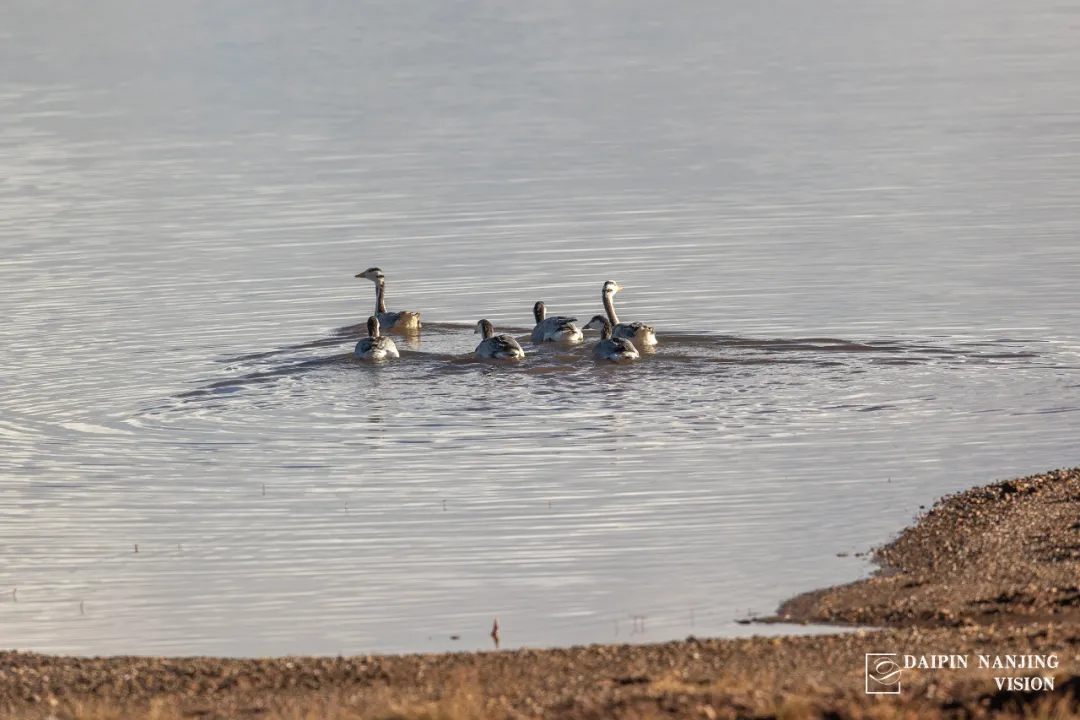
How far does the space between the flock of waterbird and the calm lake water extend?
0.27m

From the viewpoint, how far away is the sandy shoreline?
29.2 feet

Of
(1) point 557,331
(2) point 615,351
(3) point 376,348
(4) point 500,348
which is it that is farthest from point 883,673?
(3) point 376,348

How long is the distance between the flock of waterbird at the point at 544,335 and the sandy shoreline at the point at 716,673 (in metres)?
7.81

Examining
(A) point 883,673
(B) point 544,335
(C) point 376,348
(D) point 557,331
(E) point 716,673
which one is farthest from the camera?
(B) point 544,335

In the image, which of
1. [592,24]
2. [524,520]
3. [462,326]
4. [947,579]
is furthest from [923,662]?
[592,24]

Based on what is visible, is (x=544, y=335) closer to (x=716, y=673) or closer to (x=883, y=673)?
(x=716, y=673)

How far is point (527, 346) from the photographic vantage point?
20.9 m

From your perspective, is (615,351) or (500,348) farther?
(500,348)

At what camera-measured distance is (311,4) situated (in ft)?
276

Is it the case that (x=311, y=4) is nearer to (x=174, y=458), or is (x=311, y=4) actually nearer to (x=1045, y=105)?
(x=1045, y=105)

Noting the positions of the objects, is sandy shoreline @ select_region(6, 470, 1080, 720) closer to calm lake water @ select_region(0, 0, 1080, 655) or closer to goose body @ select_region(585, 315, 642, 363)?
calm lake water @ select_region(0, 0, 1080, 655)

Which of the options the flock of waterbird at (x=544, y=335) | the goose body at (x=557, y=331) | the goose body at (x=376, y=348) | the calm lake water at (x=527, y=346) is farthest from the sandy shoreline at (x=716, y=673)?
the goose body at (x=376, y=348)

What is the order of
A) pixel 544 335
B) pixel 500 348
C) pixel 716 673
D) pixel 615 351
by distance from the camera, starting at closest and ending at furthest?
pixel 716 673 → pixel 615 351 → pixel 500 348 → pixel 544 335

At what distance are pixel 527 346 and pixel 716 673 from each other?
36.5 feet
